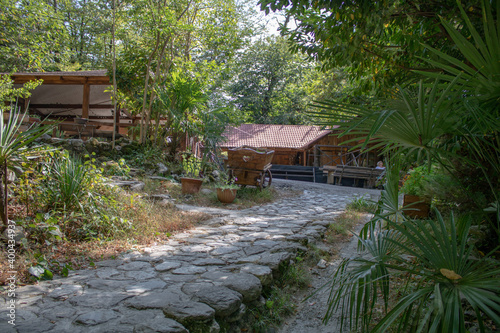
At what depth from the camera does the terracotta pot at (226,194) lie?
278 inches

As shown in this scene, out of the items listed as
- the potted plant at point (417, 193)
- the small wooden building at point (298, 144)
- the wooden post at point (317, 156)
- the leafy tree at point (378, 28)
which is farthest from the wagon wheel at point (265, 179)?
the wooden post at point (317, 156)

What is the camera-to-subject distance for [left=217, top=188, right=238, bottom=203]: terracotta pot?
7.05 metres

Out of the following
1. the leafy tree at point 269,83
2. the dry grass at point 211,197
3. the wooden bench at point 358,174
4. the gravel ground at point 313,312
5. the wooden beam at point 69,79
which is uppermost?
the leafy tree at point 269,83

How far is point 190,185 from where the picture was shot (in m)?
7.24

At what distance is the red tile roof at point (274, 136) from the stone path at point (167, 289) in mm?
16614

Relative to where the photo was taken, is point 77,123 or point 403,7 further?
point 77,123

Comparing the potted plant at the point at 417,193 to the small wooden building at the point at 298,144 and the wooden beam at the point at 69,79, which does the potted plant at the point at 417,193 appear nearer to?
the wooden beam at the point at 69,79

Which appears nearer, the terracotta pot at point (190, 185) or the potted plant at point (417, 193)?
the potted plant at point (417, 193)

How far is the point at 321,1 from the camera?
3014mm

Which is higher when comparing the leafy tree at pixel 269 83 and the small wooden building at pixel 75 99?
the leafy tree at pixel 269 83

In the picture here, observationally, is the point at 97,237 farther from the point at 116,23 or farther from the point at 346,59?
the point at 116,23

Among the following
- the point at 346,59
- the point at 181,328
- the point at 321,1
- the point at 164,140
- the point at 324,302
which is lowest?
the point at 324,302

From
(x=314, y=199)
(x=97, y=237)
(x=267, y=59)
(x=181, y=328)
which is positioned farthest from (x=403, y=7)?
(x=267, y=59)

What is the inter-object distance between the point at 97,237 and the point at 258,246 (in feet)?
6.05
